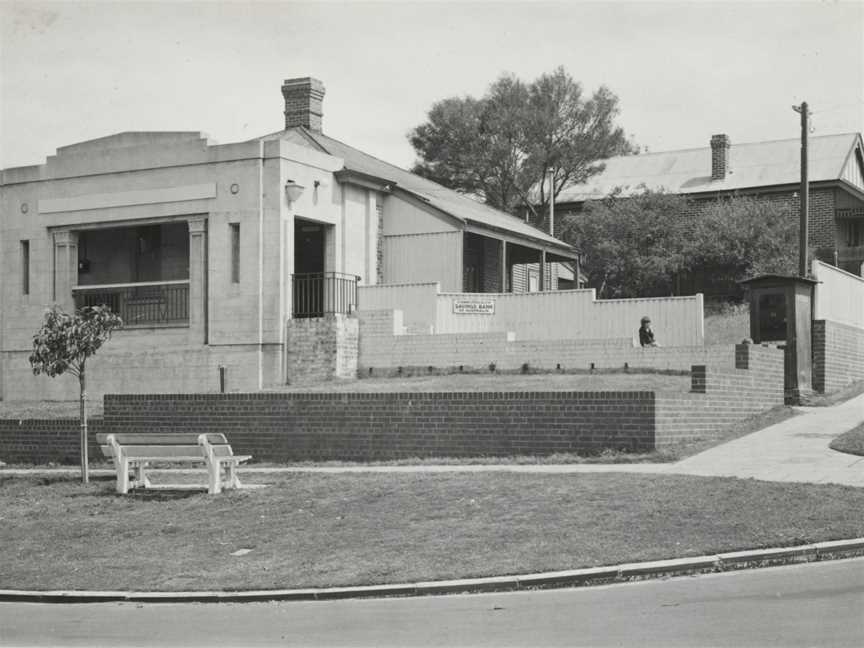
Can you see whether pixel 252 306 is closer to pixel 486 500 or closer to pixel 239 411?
pixel 239 411

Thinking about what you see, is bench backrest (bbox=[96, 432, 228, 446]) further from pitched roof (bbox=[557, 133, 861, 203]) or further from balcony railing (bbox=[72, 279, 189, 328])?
pitched roof (bbox=[557, 133, 861, 203])

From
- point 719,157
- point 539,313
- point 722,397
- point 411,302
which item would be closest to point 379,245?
point 411,302

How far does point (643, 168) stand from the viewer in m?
49.7

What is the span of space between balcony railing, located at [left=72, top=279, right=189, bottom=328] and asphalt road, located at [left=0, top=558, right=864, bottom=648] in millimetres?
16999

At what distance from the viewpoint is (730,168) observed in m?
47.0

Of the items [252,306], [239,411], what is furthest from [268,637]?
[252,306]

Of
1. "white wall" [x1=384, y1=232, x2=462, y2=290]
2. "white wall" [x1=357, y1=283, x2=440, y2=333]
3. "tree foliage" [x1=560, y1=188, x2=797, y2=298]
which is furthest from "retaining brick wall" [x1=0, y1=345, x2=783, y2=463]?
"tree foliage" [x1=560, y1=188, x2=797, y2=298]

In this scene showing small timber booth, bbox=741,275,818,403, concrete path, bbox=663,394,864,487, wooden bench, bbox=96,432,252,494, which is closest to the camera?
concrete path, bbox=663,394,864,487

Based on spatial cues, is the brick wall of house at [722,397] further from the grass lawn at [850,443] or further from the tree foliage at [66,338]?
the tree foliage at [66,338]

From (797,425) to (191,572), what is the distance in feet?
34.5

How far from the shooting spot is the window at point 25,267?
28672 millimetres

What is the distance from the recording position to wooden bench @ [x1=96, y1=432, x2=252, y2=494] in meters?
15.8

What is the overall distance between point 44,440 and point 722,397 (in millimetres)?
11355

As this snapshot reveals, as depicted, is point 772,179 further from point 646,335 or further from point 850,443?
point 850,443
